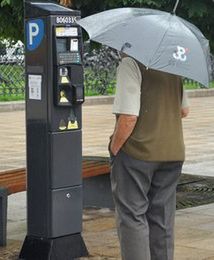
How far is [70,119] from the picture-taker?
6.04 metres

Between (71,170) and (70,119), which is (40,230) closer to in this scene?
(71,170)

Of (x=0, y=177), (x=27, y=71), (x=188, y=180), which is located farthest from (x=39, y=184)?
(x=188, y=180)

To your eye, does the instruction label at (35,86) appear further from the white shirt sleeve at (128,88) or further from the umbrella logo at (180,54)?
the umbrella logo at (180,54)

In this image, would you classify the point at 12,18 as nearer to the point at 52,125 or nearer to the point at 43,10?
the point at 43,10

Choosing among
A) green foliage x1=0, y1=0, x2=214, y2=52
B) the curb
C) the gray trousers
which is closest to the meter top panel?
the gray trousers

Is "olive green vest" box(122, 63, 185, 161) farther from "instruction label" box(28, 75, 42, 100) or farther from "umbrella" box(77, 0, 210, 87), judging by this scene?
"instruction label" box(28, 75, 42, 100)

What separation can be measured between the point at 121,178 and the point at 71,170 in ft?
3.63

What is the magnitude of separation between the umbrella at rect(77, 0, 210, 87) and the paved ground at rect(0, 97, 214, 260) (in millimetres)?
1938

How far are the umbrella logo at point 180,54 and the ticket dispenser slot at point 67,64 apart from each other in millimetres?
1175

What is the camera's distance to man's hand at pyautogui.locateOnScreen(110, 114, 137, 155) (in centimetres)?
489

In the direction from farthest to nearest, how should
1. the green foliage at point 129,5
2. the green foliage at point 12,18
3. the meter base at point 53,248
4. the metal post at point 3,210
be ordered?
the green foliage at point 12,18, the green foliage at point 129,5, the metal post at point 3,210, the meter base at point 53,248

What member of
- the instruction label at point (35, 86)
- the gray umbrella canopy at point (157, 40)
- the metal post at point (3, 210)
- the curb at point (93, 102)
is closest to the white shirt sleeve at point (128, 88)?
the gray umbrella canopy at point (157, 40)

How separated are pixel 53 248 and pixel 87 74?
20304 millimetres

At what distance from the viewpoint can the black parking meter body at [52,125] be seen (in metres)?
5.89
